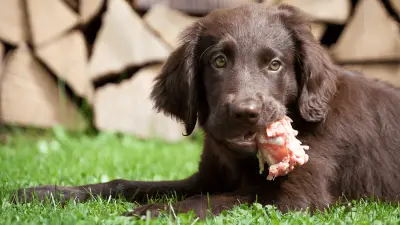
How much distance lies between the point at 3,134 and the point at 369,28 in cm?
393

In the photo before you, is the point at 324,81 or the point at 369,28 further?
the point at 369,28

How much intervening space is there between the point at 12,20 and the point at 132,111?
5.11ft

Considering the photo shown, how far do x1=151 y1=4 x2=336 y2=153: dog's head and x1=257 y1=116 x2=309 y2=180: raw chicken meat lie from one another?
0.04 metres

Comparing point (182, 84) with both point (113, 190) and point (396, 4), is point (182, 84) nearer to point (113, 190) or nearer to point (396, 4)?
point (113, 190)

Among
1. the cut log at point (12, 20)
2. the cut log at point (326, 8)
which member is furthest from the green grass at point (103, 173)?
the cut log at point (326, 8)

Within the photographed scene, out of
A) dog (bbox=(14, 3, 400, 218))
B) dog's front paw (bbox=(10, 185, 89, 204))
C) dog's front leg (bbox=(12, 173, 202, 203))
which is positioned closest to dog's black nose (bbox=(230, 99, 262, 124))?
dog (bbox=(14, 3, 400, 218))

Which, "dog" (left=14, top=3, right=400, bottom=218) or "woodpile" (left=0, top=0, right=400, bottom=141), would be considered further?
"woodpile" (left=0, top=0, right=400, bottom=141)

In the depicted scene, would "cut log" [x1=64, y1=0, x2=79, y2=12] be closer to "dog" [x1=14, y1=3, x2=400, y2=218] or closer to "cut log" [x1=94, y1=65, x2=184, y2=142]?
"cut log" [x1=94, y1=65, x2=184, y2=142]

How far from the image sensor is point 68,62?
6191 mm

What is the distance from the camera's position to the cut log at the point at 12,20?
604 cm

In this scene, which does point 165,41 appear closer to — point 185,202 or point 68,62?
point 68,62

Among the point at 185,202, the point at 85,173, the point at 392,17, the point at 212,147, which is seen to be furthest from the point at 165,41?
the point at 185,202

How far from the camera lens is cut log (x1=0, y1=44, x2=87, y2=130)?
611cm

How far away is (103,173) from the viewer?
3973 mm
